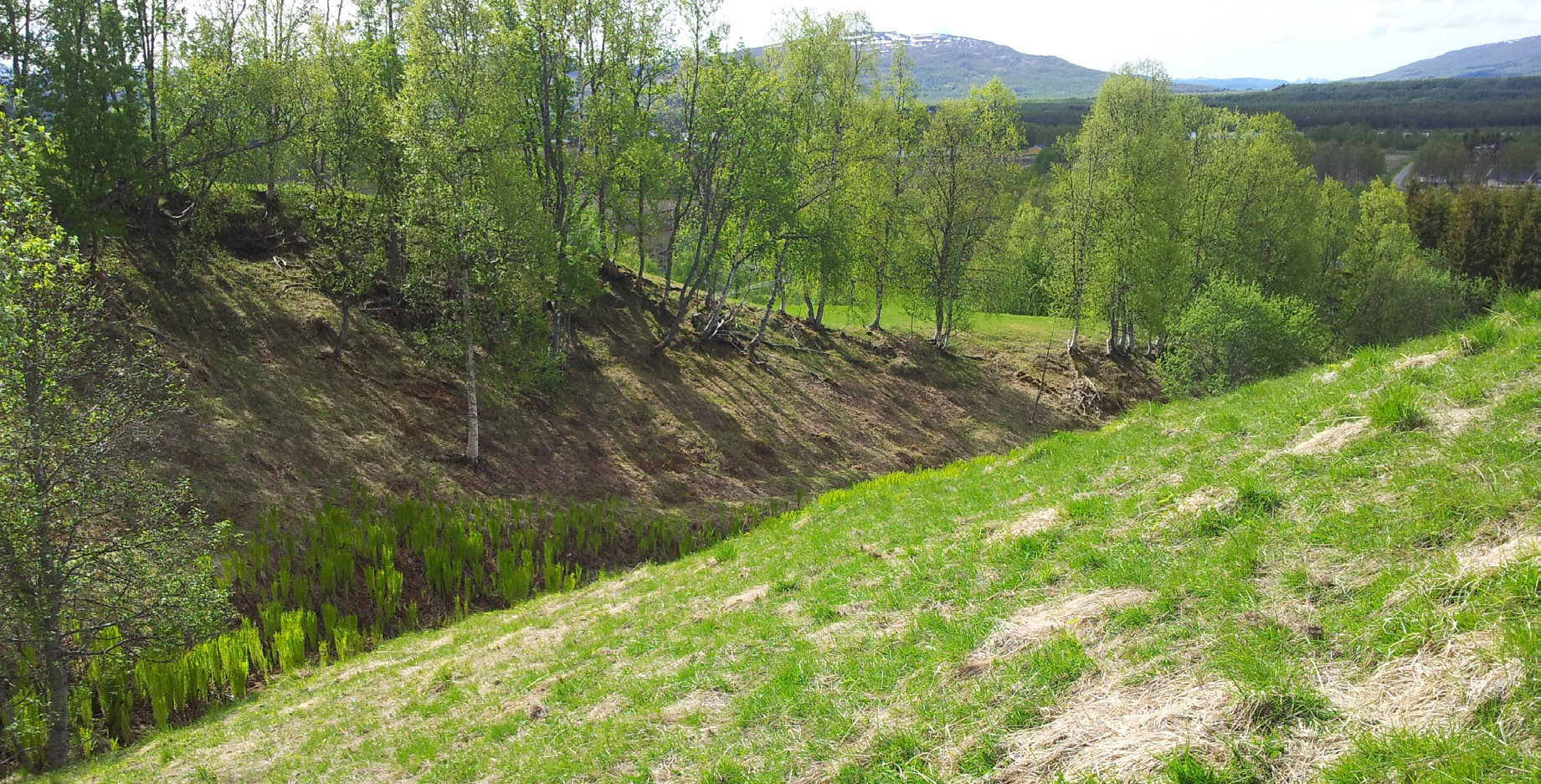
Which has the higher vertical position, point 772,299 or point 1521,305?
point 1521,305

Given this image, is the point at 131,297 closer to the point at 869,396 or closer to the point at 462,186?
the point at 462,186

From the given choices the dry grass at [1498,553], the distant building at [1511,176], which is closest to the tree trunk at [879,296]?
the dry grass at [1498,553]

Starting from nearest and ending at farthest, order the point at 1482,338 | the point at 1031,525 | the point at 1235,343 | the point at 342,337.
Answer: the point at 1482,338, the point at 1031,525, the point at 342,337, the point at 1235,343

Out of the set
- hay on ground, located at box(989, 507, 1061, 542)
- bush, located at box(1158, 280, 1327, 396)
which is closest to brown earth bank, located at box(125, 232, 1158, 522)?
bush, located at box(1158, 280, 1327, 396)

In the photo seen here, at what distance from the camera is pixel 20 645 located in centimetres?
→ 1069

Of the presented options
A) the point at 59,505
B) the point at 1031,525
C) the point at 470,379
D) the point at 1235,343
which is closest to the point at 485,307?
the point at 470,379

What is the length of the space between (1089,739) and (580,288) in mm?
21843

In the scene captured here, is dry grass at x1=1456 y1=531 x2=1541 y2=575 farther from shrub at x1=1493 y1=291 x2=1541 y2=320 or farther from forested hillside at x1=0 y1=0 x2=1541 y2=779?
shrub at x1=1493 y1=291 x2=1541 y2=320

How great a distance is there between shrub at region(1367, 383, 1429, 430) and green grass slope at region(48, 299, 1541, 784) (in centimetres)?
3

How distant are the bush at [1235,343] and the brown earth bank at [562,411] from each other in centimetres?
716

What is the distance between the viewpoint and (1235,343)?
2548 cm

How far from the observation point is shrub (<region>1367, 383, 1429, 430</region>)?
680 cm

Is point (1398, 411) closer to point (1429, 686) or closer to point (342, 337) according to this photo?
point (1429, 686)

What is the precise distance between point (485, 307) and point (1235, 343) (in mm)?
23723
